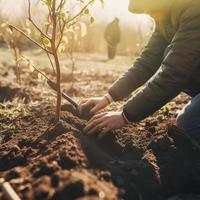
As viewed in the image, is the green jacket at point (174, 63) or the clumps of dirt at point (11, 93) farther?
the clumps of dirt at point (11, 93)

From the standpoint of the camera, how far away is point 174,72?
108 inches

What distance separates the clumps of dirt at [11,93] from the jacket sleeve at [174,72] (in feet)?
9.04

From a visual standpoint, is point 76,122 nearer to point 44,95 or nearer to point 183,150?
point 183,150

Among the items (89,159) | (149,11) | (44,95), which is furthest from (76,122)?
(44,95)

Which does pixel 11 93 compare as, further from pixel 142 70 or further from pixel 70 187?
pixel 70 187

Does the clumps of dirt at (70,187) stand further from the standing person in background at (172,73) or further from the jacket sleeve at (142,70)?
the jacket sleeve at (142,70)

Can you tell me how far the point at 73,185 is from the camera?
2.12 meters

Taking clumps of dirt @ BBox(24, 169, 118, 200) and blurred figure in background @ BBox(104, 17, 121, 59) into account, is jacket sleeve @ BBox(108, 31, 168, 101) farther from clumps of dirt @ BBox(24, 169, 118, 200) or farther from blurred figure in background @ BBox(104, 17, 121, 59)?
blurred figure in background @ BBox(104, 17, 121, 59)

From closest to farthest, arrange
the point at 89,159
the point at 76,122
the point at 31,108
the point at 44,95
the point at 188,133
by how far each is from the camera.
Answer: the point at 89,159
the point at 188,133
the point at 76,122
the point at 31,108
the point at 44,95

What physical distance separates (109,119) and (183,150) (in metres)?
A: 0.65

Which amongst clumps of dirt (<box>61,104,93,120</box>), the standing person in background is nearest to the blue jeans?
the standing person in background

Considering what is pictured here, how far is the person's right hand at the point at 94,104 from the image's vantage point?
11.4ft

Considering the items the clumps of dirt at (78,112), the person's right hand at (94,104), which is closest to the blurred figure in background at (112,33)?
the clumps of dirt at (78,112)

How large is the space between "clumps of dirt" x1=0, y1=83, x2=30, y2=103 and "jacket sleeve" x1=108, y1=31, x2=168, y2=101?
6.80 ft
